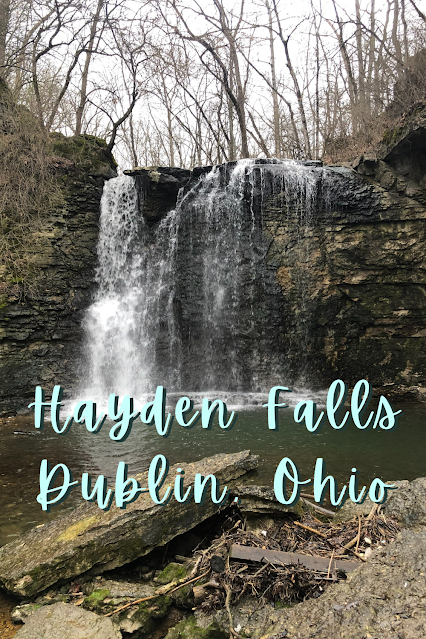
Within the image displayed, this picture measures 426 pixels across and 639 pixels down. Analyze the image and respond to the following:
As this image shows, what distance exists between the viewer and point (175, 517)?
8.66 ft

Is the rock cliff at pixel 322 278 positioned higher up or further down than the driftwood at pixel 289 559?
higher up

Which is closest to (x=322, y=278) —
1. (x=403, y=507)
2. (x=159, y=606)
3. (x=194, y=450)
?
(x=194, y=450)

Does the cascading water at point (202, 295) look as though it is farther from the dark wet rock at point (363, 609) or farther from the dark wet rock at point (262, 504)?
the dark wet rock at point (363, 609)

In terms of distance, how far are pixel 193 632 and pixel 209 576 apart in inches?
12.1

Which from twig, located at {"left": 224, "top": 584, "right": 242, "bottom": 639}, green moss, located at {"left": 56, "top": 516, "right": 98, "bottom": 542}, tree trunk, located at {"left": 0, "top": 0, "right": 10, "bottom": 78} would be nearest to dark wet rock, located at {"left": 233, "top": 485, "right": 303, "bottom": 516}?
twig, located at {"left": 224, "top": 584, "right": 242, "bottom": 639}

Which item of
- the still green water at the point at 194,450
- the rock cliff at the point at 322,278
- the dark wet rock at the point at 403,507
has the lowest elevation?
the still green water at the point at 194,450

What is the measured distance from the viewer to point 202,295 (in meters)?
9.92

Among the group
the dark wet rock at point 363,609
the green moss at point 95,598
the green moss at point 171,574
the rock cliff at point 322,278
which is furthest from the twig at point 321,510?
the rock cliff at point 322,278

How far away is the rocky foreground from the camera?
1.66m

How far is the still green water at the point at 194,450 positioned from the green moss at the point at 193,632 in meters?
1.94

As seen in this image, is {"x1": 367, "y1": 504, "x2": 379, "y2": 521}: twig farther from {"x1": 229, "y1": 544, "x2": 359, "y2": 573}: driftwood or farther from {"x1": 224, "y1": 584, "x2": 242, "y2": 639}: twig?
{"x1": 224, "y1": 584, "x2": 242, "y2": 639}: twig

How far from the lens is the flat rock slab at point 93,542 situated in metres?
2.41

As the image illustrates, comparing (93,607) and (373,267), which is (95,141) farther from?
(93,607)

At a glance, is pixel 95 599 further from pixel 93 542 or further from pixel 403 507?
pixel 403 507
